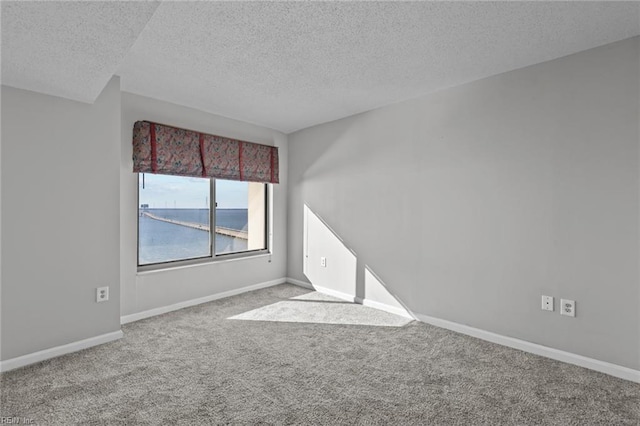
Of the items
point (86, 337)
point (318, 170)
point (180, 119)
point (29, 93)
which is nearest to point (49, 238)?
point (86, 337)

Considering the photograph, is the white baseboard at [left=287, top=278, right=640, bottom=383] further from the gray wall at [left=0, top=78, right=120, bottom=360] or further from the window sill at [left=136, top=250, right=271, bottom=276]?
the gray wall at [left=0, top=78, right=120, bottom=360]

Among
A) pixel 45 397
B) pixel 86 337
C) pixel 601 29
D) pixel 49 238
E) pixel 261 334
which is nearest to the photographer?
pixel 45 397

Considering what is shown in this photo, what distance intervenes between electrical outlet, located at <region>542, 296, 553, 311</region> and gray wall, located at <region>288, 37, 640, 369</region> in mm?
48

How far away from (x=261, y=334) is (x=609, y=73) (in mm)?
3555

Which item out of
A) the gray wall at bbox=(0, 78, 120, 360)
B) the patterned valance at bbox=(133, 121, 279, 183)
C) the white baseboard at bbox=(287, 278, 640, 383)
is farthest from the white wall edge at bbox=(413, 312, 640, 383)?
the gray wall at bbox=(0, 78, 120, 360)

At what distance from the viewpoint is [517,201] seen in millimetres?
2799

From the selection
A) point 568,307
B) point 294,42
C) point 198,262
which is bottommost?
point 568,307

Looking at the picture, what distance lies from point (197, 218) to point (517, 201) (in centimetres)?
360

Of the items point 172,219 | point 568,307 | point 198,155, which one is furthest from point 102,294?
point 568,307

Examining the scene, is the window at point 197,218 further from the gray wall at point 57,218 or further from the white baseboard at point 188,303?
the gray wall at point 57,218

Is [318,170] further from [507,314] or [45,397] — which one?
[45,397]

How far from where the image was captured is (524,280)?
277 cm

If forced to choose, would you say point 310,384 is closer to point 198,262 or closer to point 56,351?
point 56,351

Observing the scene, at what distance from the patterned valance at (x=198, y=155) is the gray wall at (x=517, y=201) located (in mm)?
1390
